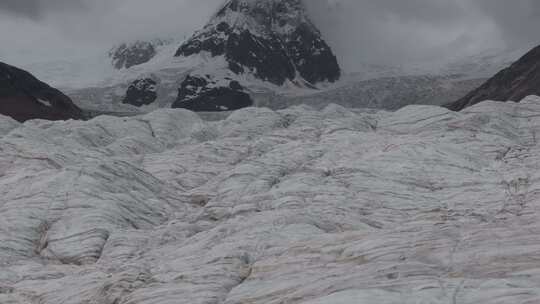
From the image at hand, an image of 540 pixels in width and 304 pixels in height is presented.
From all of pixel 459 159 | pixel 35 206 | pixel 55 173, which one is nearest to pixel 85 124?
pixel 55 173

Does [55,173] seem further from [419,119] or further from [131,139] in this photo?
[419,119]

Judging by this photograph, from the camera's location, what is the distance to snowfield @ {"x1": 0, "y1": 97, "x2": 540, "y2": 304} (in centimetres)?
2791

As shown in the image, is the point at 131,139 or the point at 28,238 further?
the point at 131,139

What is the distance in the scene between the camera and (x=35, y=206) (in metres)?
57.6

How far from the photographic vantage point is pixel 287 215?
4738 centimetres

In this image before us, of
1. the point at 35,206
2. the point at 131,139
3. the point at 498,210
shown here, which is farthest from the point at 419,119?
the point at 35,206

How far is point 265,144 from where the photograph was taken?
89188 millimetres

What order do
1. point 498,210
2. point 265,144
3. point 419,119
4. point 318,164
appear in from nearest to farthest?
1. point 498,210
2. point 318,164
3. point 265,144
4. point 419,119

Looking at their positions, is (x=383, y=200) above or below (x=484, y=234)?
below

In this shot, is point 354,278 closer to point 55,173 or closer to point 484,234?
point 484,234

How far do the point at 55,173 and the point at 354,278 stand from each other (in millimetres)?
44132

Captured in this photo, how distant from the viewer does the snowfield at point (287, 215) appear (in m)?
27.9

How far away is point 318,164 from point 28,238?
1167 inches

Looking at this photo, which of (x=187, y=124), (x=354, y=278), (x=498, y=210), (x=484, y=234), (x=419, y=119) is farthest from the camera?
(x=187, y=124)
